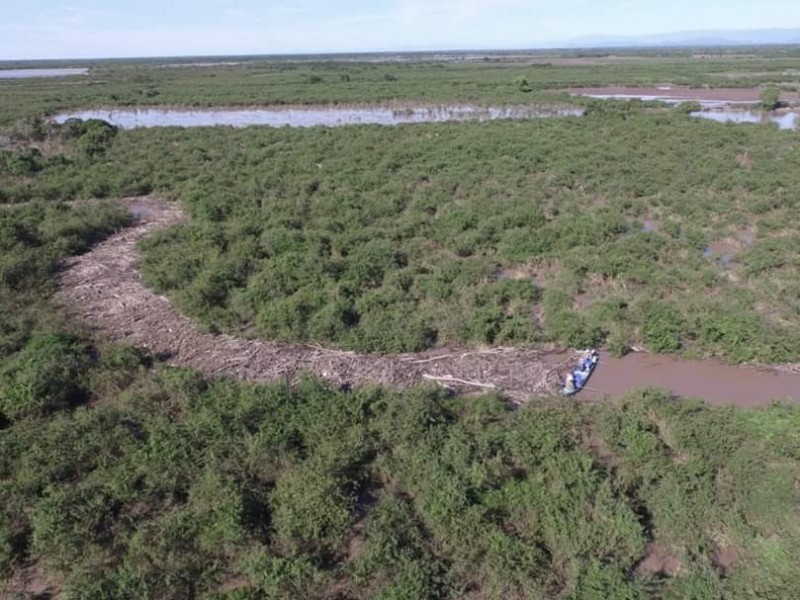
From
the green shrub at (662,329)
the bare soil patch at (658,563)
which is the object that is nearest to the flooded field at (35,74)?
the green shrub at (662,329)

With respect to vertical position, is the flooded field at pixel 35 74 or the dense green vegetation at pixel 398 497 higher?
the flooded field at pixel 35 74

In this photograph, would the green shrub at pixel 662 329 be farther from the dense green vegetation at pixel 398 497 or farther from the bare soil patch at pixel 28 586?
the bare soil patch at pixel 28 586

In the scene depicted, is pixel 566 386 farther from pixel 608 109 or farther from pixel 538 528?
pixel 608 109

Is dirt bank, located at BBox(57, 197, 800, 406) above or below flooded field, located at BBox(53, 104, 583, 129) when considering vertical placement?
below

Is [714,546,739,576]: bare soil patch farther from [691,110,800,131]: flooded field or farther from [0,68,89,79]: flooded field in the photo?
[0,68,89,79]: flooded field

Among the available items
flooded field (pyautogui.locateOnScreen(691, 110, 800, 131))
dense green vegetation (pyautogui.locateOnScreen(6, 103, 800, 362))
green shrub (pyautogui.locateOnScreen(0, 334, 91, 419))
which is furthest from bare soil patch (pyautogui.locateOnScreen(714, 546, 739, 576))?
flooded field (pyautogui.locateOnScreen(691, 110, 800, 131))

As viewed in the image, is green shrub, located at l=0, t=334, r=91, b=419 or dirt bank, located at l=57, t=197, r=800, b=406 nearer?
green shrub, located at l=0, t=334, r=91, b=419
